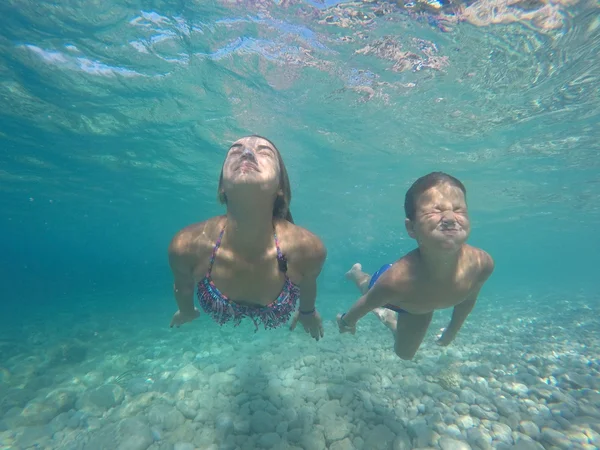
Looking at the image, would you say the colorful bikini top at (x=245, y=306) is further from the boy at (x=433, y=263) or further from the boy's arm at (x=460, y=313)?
the boy's arm at (x=460, y=313)

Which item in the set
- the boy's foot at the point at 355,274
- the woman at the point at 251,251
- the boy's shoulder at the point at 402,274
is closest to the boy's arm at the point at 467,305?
the boy's shoulder at the point at 402,274

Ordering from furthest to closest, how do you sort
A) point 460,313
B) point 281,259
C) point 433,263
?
1. point 460,313
2. point 433,263
3. point 281,259

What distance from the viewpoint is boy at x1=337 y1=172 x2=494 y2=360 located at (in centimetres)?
347

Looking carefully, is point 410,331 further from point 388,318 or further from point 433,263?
point 433,263

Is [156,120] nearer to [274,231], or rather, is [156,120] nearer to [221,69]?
[221,69]

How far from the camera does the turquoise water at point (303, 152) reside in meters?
4.69

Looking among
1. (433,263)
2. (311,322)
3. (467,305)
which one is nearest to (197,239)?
(311,322)

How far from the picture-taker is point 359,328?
11.4 metres

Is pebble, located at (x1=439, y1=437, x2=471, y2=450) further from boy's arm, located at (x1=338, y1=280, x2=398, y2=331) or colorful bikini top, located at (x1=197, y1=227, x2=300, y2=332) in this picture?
colorful bikini top, located at (x1=197, y1=227, x2=300, y2=332)

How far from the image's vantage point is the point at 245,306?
4.03 m

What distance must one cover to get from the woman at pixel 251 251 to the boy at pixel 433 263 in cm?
111

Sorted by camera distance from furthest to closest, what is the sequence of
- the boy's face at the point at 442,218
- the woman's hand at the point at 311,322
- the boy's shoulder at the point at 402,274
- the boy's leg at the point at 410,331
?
the boy's leg at the point at 410,331 → the woman's hand at the point at 311,322 → the boy's shoulder at the point at 402,274 → the boy's face at the point at 442,218

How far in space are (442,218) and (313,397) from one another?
368 centimetres

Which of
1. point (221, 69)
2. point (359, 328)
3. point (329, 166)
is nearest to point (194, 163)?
point (329, 166)
